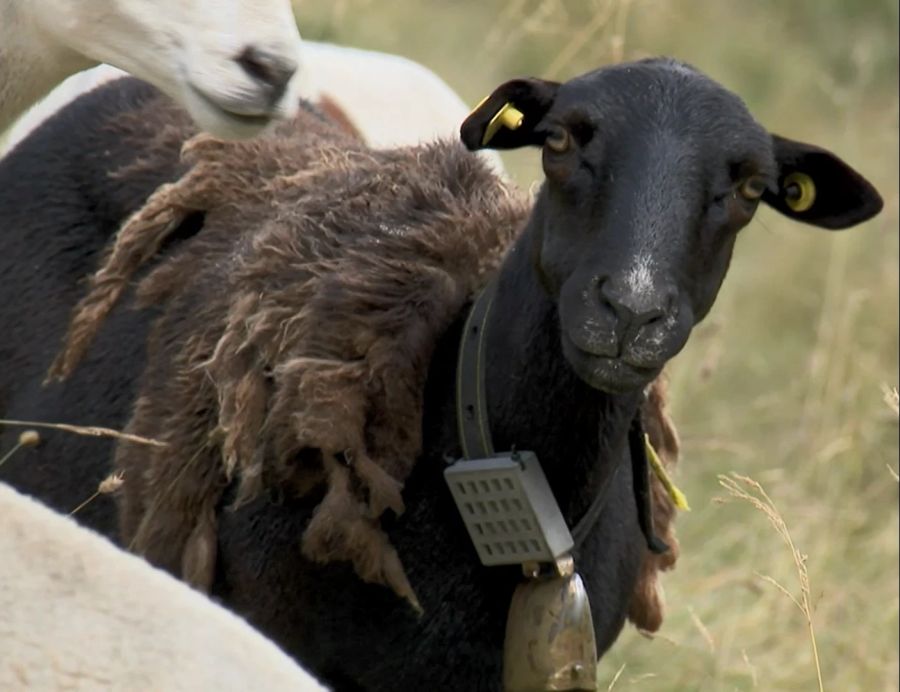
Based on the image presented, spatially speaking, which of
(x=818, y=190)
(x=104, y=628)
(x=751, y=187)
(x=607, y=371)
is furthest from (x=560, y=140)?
(x=104, y=628)

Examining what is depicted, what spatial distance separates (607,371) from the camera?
12.5ft

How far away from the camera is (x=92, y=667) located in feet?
7.85

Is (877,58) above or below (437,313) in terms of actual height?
below

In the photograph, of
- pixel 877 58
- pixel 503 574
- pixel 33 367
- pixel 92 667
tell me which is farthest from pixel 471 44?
pixel 92 667

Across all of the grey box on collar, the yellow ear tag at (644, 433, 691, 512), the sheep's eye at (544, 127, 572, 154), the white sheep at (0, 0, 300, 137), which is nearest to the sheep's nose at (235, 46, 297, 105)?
the white sheep at (0, 0, 300, 137)

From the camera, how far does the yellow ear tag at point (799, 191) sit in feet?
14.1

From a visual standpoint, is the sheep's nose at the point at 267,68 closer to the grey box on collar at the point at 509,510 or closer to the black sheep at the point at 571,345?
the black sheep at the point at 571,345

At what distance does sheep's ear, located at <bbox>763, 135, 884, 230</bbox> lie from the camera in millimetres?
4254

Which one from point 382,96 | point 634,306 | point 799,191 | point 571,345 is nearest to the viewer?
point 634,306

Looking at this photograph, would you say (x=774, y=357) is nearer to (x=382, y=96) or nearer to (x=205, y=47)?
(x=382, y=96)

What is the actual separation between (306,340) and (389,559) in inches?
19.2

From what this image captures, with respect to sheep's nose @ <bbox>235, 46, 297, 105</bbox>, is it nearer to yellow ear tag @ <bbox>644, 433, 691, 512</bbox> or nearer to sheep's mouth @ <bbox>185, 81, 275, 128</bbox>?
sheep's mouth @ <bbox>185, 81, 275, 128</bbox>

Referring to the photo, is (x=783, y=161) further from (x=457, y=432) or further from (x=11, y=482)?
(x=11, y=482)

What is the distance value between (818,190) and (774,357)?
5.10 m
